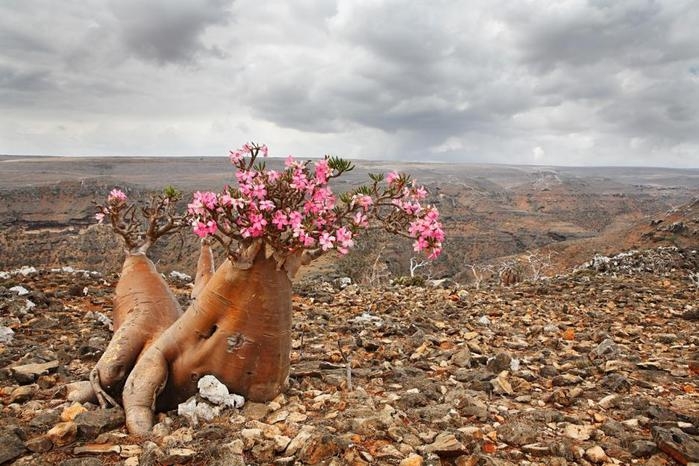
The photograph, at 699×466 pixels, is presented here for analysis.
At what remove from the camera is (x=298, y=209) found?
4.38 m

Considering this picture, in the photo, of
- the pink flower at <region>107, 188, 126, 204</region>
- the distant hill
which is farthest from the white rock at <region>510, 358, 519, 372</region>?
the distant hill

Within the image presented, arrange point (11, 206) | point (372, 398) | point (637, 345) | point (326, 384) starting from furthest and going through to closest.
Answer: point (11, 206)
point (637, 345)
point (326, 384)
point (372, 398)

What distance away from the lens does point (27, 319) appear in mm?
8227

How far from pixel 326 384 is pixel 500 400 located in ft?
5.77

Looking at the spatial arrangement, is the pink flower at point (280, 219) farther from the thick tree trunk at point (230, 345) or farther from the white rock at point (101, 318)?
the white rock at point (101, 318)

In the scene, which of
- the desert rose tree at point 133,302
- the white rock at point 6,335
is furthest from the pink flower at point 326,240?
the white rock at point 6,335

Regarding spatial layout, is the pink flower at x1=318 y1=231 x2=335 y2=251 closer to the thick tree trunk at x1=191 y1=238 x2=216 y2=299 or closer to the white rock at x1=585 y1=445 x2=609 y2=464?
the white rock at x1=585 y1=445 x2=609 y2=464

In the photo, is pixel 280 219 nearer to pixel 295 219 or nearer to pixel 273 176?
pixel 295 219

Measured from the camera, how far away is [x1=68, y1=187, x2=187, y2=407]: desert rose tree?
5070 millimetres

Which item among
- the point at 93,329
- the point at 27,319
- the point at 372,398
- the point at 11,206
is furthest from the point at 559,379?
the point at 11,206

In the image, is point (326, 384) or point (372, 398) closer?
point (372, 398)

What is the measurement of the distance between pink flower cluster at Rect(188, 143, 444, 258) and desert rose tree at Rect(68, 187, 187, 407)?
1.34 m

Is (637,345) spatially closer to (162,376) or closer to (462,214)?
(162,376)

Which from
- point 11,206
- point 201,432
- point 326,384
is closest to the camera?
point 201,432
